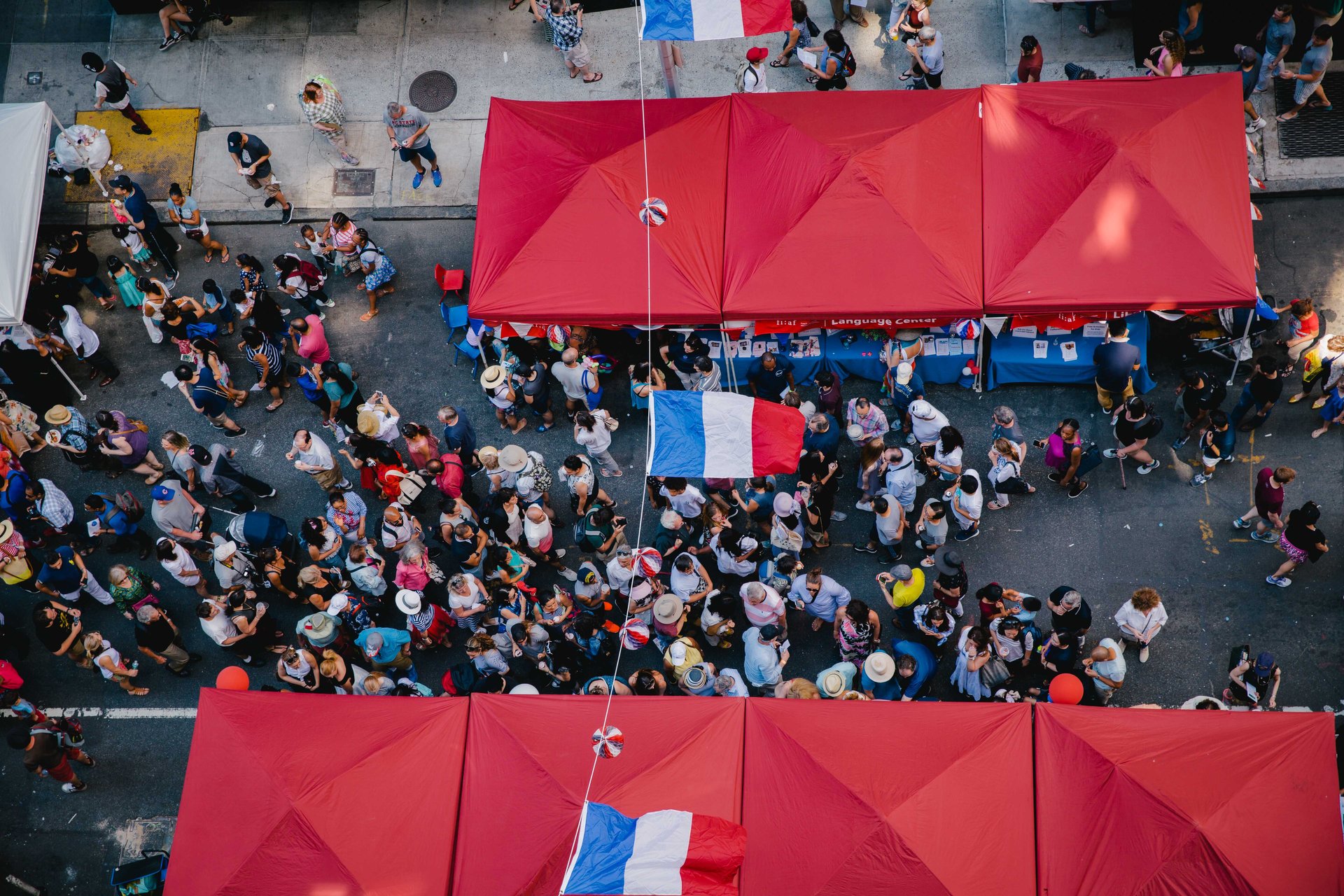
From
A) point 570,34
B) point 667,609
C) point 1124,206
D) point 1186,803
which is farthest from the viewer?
point 570,34

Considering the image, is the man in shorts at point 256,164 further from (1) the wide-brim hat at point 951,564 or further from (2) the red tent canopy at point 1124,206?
(1) the wide-brim hat at point 951,564

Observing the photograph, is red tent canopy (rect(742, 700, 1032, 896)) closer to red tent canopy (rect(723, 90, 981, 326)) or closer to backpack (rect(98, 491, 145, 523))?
red tent canopy (rect(723, 90, 981, 326))

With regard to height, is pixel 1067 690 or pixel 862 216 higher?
pixel 862 216

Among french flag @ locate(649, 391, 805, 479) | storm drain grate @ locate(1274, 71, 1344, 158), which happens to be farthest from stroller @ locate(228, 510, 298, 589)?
storm drain grate @ locate(1274, 71, 1344, 158)

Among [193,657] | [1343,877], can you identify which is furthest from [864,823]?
[193,657]

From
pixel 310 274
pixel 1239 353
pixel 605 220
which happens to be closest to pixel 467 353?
pixel 310 274

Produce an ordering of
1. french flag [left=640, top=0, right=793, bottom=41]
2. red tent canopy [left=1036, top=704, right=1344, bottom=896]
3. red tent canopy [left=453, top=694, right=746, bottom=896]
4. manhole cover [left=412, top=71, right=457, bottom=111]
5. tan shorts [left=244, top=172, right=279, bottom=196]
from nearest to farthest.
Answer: red tent canopy [left=1036, top=704, right=1344, bottom=896], red tent canopy [left=453, top=694, right=746, bottom=896], french flag [left=640, top=0, right=793, bottom=41], tan shorts [left=244, top=172, right=279, bottom=196], manhole cover [left=412, top=71, right=457, bottom=111]

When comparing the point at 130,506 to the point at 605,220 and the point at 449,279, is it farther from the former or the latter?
the point at 605,220
